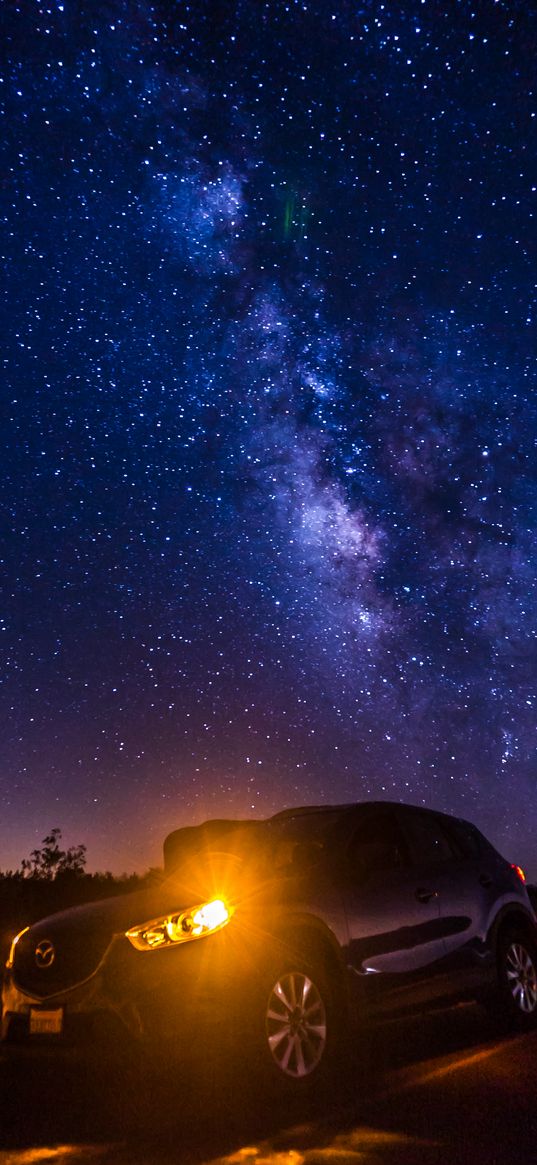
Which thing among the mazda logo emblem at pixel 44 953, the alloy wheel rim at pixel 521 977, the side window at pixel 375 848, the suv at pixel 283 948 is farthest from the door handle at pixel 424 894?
the mazda logo emblem at pixel 44 953

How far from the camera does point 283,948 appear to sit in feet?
15.3

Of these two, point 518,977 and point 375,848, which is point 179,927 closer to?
point 375,848

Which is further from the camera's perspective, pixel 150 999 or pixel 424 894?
pixel 424 894

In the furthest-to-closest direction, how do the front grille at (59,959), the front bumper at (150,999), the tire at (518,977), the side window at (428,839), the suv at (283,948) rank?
the tire at (518,977) → the side window at (428,839) → the front grille at (59,959) → the suv at (283,948) → the front bumper at (150,999)

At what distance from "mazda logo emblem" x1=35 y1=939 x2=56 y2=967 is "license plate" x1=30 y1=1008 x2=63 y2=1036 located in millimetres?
251

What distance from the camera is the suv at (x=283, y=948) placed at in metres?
4.23

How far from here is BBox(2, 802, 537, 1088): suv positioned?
4.23 metres

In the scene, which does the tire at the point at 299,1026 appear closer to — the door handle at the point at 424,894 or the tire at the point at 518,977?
the door handle at the point at 424,894

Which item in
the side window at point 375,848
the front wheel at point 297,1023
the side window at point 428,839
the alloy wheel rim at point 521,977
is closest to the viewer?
the front wheel at point 297,1023

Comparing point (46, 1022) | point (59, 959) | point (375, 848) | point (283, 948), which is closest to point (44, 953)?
point (59, 959)

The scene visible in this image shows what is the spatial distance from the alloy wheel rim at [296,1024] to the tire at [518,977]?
2176mm

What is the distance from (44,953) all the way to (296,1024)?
140cm

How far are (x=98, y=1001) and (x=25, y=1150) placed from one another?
0.67 meters

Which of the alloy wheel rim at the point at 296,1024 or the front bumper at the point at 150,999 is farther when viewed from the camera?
the alloy wheel rim at the point at 296,1024
